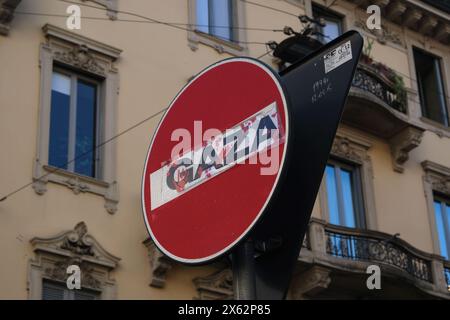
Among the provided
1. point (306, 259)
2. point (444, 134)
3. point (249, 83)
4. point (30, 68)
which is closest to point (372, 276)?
point (306, 259)

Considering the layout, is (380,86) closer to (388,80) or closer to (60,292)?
(388,80)

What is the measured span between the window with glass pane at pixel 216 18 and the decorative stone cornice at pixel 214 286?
517cm

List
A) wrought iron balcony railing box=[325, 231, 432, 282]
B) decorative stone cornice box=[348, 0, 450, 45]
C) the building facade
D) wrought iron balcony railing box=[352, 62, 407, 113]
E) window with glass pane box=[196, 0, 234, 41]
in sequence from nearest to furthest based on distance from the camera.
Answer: the building facade → wrought iron balcony railing box=[325, 231, 432, 282] → window with glass pane box=[196, 0, 234, 41] → wrought iron balcony railing box=[352, 62, 407, 113] → decorative stone cornice box=[348, 0, 450, 45]

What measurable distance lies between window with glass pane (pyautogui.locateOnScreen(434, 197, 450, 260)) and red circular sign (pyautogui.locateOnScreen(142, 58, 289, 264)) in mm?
15703

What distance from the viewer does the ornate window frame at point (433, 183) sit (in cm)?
1969

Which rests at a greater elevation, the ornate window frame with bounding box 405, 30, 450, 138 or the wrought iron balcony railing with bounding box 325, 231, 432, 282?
the ornate window frame with bounding box 405, 30, 450, 138

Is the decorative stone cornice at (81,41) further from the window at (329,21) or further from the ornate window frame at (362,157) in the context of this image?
the window at (329,21)

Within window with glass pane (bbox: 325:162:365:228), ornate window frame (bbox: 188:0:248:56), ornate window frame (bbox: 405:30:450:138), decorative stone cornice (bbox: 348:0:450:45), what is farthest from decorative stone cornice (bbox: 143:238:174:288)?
decorative stone cornice (bbox: 348:0:450:45)

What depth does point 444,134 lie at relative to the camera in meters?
21.4

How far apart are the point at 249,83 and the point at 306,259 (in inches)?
442

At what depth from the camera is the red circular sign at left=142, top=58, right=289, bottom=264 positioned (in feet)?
14.2

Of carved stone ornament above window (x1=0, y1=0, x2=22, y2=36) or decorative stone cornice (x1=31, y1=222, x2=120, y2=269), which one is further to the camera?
carved stone ornament above window (x1=0, y1=0, x2=22, y2=36)

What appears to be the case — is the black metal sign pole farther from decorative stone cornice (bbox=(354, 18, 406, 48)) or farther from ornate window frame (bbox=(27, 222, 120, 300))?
decorative stone cornice (bbox=(354, 18, 406, 48))
